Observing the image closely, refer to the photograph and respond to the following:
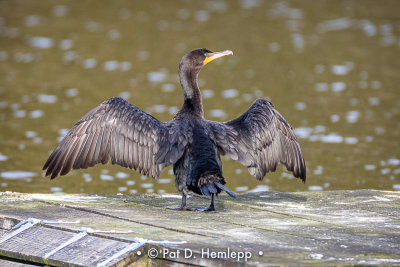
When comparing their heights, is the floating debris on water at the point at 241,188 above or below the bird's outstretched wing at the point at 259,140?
below

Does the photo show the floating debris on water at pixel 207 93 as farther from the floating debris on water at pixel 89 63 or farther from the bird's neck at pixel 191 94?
the bird's neck at pixel 191 94

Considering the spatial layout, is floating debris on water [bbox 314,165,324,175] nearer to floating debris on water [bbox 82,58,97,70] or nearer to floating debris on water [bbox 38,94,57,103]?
floating debris on water [bbox 38,94,57,103]

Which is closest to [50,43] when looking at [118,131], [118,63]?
[118,63]

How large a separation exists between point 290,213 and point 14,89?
394 inches

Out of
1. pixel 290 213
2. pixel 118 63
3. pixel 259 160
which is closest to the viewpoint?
pixel 290 213

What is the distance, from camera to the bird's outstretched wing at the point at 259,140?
Result: 7.54 m

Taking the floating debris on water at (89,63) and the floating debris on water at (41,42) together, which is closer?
the floating debris on water at (89,63)

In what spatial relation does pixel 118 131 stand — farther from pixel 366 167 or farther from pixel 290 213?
pixel 366 167

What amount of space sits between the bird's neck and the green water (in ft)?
11.3

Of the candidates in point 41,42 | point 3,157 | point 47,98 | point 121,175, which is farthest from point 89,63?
point 121,175

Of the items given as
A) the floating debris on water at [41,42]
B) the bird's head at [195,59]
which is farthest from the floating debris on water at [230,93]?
the bird's head at [195,59]

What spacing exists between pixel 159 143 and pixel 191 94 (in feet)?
2.50

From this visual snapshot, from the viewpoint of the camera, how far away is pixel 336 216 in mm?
7152

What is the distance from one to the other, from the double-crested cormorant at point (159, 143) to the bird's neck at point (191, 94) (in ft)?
0.17
